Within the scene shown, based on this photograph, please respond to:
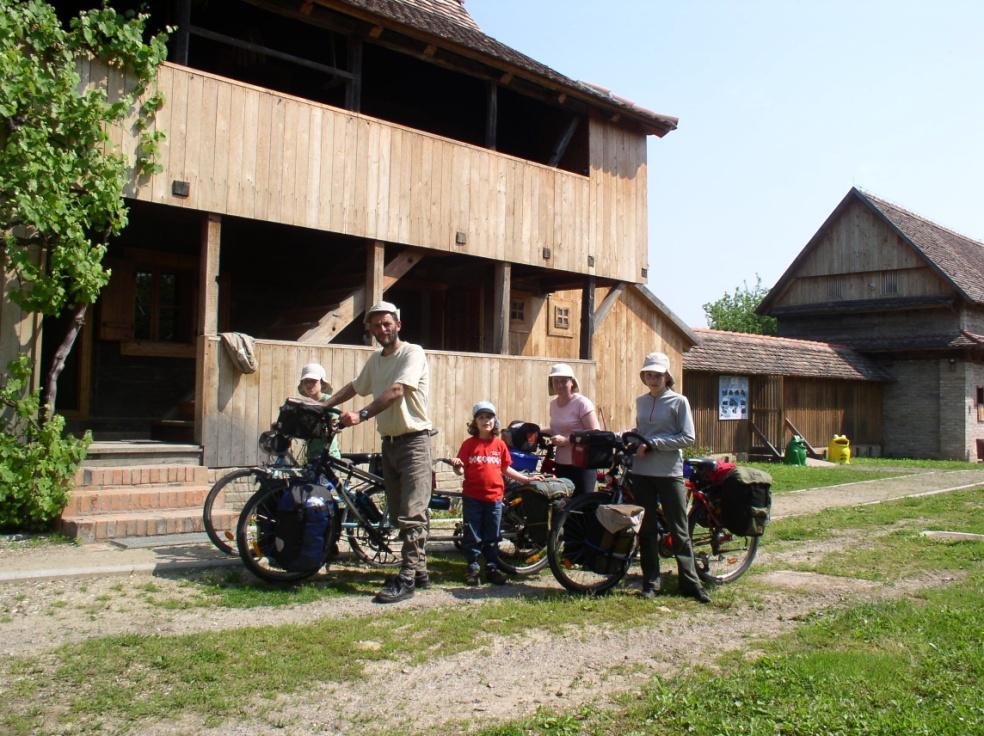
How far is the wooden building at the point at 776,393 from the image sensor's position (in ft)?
69.8

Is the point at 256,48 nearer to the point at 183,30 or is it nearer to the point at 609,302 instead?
the point at 183,30

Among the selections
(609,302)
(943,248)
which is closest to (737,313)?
(943,248)

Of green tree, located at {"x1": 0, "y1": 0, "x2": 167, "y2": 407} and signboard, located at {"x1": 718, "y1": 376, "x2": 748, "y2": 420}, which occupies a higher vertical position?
green tree, located at {"x1": 0, "y1": 0, "x2": 167, "y2": 407}

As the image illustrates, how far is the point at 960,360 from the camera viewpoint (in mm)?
26422

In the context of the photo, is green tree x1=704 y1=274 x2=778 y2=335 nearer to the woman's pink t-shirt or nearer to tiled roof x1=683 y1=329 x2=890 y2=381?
tiled roof x1=683 y1=329 x2=890 y2=381

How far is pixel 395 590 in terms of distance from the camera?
19.4 feet

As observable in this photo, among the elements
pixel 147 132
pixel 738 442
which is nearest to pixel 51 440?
pixel 147 132

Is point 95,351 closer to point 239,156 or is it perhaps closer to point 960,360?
point 239,156

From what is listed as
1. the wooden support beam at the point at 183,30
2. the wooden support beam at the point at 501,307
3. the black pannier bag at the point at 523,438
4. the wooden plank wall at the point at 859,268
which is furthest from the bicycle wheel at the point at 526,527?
the wooden plank wall at the point at 859,268

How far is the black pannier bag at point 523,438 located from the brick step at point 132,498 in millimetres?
3319

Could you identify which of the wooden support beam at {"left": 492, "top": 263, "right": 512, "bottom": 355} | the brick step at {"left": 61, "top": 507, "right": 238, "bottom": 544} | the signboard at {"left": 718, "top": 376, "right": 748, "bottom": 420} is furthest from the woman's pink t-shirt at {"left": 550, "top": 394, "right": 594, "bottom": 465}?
the signboard at {"left": 718, "top": 376, "right": 748, "bottom": 420}

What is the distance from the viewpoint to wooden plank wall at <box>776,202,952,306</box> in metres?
28.3

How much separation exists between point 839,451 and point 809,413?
5.77ft

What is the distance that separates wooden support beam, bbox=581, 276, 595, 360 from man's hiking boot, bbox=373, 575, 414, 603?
28.6ft
